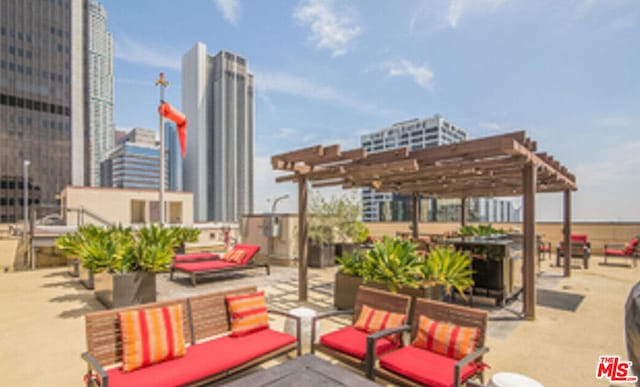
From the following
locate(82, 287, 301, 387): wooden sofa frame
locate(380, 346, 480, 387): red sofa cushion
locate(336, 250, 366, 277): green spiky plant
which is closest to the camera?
locate(380, 346, 480, 387): red sofa cushion

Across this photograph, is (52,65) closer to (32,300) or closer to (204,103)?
(204,103)

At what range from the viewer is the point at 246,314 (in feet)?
11.9

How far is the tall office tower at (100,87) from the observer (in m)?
104

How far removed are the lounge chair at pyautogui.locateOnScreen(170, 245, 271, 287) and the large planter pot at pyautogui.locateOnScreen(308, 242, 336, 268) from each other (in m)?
1.90

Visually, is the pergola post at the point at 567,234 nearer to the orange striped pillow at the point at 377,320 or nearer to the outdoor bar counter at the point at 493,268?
the outdoor bar counter at the point at 493,268

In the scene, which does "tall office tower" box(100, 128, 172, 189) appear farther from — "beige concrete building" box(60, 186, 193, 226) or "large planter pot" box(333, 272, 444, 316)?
"large planter pot" box(333, 272, 444, 316)

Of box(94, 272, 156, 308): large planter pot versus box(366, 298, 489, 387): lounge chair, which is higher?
box(366, 298, 489, 387): lounge chair

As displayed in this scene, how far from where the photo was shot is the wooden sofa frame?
2717mm

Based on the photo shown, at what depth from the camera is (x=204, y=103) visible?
2822 inches

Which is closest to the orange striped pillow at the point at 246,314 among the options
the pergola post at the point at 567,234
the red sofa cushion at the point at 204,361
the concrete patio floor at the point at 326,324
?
the red sofa cushion at the point at 204,361

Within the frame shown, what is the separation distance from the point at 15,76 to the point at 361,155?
69.4 m

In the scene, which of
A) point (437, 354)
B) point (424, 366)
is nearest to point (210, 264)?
point (437, 354)

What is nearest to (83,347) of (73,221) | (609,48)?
(609,48)

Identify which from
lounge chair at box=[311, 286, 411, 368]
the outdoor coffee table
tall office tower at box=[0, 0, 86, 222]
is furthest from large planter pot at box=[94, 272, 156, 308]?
tall office tower at box=[0, 0, 86, 222]
